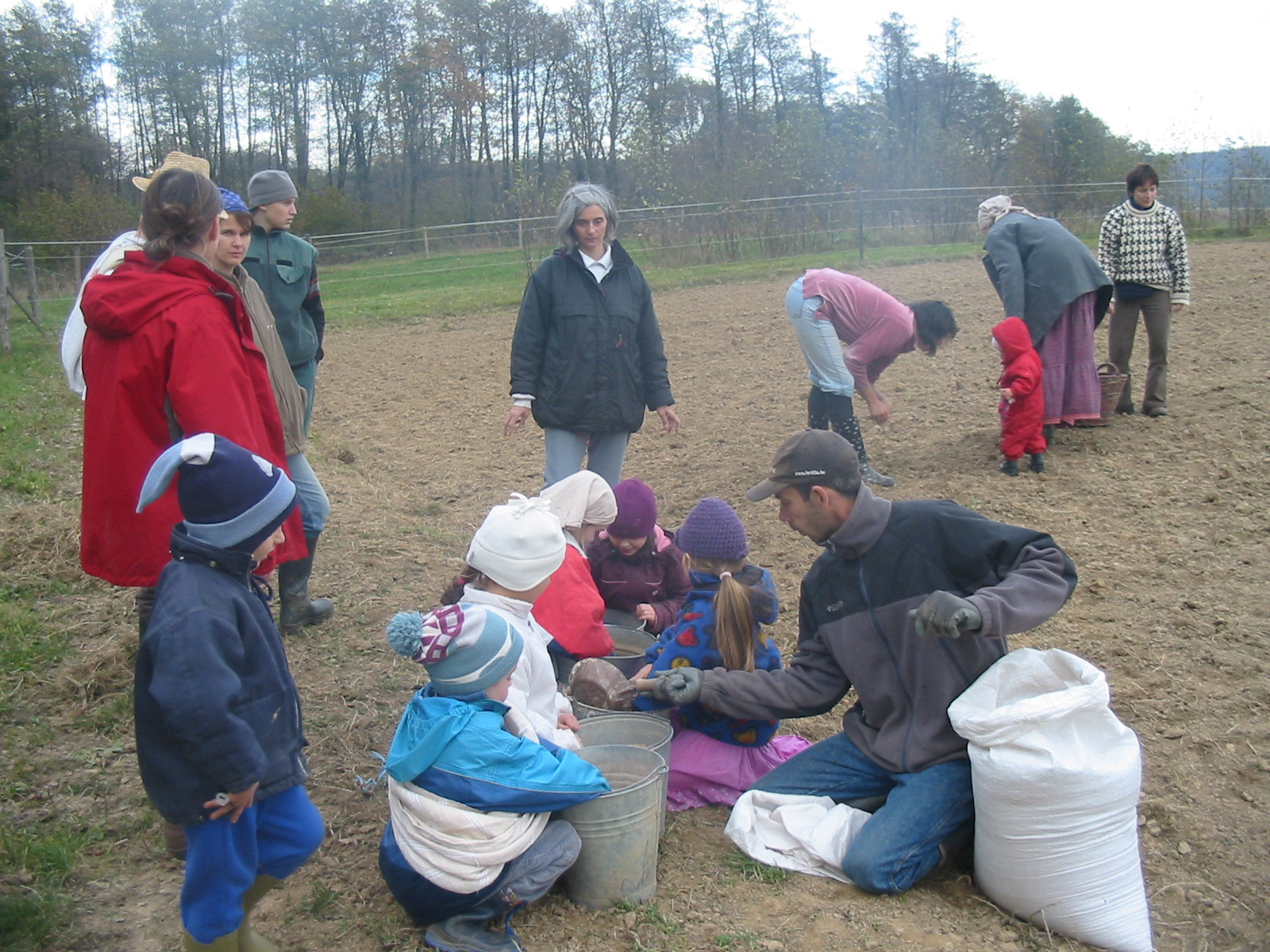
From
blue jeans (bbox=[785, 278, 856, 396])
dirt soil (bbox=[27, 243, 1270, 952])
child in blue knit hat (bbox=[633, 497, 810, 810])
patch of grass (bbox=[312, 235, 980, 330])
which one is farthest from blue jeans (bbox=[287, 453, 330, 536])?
patch of grass (bbox=[312, 235, 980, 330])

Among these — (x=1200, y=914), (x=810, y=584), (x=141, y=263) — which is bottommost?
(x=1200, y=914)

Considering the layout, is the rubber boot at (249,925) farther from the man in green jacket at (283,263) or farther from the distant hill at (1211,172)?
the distant hill at (1211,172)

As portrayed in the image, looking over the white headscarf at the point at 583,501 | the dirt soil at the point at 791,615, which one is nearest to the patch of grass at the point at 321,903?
the dirt soil at the point at 791,615

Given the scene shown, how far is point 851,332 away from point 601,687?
3.81 m

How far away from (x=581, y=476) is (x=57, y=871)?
220 centimetres

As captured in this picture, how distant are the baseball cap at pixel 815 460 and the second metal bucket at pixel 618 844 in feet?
2.90

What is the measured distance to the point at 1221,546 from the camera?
5.63 m

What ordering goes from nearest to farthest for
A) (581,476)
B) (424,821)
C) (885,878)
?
(424,821)
(885,878)
(581,476)

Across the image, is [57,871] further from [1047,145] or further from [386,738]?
[1047,145]

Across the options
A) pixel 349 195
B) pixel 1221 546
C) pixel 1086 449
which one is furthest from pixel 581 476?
pixel 349 195

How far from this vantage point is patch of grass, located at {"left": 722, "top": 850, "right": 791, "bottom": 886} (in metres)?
3.07

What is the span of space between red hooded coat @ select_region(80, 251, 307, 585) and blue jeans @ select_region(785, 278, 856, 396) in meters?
4.09

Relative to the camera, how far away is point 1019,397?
693 cm

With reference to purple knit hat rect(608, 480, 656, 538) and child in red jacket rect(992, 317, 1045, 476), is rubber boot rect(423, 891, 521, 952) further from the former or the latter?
child in red jacket rect(992, 317, 1045, 476)
